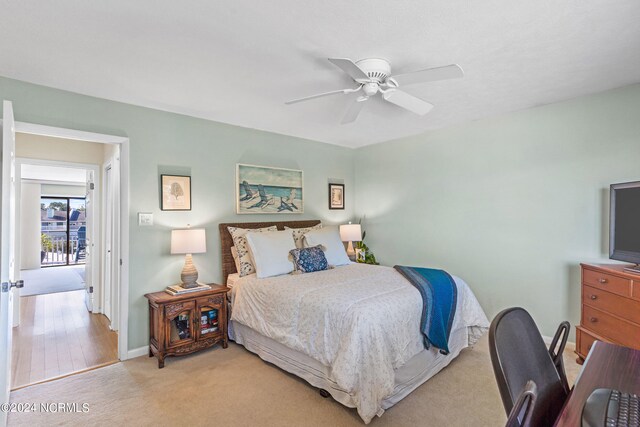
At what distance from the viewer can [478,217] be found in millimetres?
3941

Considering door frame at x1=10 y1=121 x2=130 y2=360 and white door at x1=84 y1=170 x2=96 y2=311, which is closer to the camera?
door frame at x1=10 y1=121 x2=130 y2=360

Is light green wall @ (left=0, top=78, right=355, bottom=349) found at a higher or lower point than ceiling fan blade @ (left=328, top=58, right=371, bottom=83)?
lower

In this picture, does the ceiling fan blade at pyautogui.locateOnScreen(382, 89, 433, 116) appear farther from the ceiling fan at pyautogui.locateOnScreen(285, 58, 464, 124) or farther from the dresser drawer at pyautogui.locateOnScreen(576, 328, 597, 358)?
the dresser drawer at pyautogui.locateOnScreen(576, 328, 597, 358)

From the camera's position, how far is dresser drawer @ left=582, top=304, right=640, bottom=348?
8.14 feet

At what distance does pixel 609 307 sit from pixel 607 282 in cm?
20

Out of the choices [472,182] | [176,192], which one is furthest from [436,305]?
A: [176,192]

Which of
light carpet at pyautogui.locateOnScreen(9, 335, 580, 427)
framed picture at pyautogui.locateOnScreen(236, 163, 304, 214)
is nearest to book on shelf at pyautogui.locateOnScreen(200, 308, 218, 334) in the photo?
light carpet at pyautogui.locateOnScreen(9, 335, 580, 427)

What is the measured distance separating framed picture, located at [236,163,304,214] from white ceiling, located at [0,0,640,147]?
3.60 feet

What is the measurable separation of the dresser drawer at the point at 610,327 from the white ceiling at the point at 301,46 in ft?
6.54

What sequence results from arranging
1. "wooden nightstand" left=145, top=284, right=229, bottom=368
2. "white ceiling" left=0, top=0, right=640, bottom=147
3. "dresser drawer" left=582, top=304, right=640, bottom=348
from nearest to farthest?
"white ceiling" left=0, top=0, right=640, bottom=147, "dresser drawer" left=582, top=304, right=640, bottom=348, "wooden nightstand" left=145, top=284, right=229, bottom=368

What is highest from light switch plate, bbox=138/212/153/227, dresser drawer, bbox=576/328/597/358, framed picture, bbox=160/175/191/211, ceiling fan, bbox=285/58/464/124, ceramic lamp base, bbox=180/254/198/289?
ceiling fan, bbox=285/58/464/124

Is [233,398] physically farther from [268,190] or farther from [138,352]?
[268,190]

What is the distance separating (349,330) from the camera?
2.21 meters

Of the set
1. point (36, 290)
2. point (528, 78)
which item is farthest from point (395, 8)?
point (36, 290)
